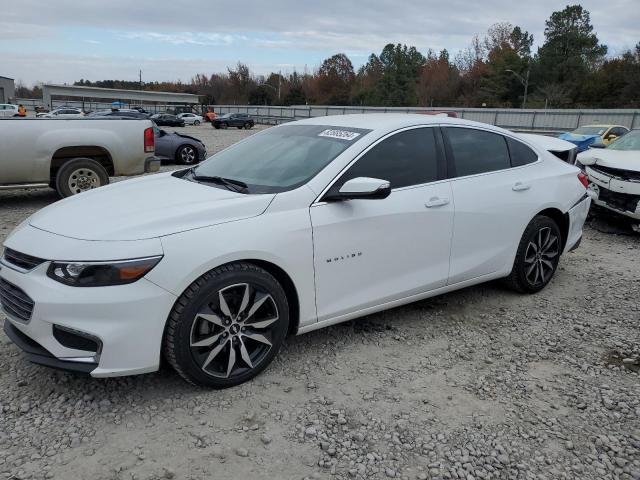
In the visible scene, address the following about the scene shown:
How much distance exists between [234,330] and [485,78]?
77072 mm

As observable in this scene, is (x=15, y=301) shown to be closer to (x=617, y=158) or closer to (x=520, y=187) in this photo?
(x=520, y=187)

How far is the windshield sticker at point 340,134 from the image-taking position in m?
3.75

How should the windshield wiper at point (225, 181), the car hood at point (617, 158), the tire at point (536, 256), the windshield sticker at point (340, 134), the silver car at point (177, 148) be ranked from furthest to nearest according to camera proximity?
the silver car at point (177, 148) → the car hood at point (617, 158) → the tire at point (536, 256) → the windshield sticker at point (340, 134) → the windshield wiper at point (225, 181)

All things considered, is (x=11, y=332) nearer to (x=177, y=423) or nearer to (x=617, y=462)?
(x=177, y=423)

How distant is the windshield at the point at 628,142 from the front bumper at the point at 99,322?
7826mm

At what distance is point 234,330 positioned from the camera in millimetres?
3061

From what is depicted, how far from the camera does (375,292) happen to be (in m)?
3.64

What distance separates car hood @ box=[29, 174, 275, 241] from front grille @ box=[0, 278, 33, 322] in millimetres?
377

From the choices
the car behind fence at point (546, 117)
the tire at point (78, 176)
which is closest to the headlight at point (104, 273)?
the tire at point (78, 176)

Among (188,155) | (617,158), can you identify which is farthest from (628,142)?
(188,155)

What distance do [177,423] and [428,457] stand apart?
1325mm

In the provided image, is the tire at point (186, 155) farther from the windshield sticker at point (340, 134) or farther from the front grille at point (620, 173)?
the windshield sticker at point (340, 134)

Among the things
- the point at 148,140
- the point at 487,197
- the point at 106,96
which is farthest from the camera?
the point at 106,96

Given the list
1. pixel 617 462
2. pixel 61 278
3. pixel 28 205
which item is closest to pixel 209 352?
pixel 61 278
